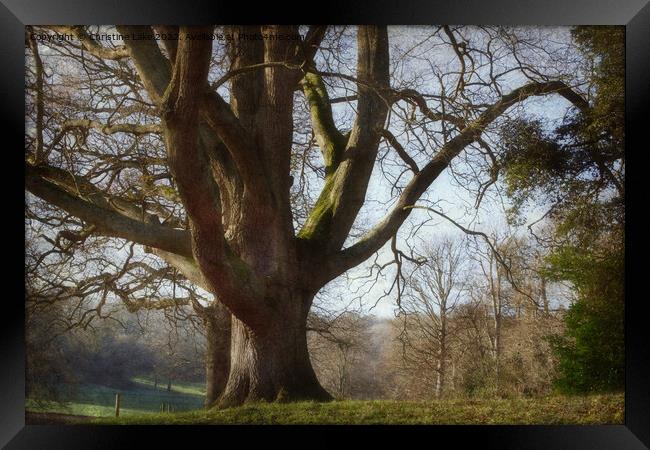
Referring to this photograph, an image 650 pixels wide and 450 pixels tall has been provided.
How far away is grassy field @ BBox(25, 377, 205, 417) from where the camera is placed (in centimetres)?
495

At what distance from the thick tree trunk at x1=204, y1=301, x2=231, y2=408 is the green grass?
0.54ft

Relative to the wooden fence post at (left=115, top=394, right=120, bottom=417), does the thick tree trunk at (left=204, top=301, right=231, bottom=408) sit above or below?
above

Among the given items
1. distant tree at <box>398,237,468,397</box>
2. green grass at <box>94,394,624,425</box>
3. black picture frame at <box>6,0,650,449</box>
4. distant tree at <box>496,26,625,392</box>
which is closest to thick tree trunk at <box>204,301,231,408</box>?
green grass at <box>94,394,624,425</box>

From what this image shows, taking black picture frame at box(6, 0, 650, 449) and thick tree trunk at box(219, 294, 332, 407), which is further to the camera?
thick tree trunk at box(219, 294, 332, 407)

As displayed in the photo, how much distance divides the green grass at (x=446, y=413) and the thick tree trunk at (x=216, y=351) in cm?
17

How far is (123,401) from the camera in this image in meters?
5.00

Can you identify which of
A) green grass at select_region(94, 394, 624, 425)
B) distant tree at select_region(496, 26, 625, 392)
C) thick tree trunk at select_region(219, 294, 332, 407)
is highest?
distant tree at select_region(496, 26, 625, 392)

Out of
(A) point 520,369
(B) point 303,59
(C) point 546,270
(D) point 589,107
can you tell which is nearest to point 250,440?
(A) point 520,369

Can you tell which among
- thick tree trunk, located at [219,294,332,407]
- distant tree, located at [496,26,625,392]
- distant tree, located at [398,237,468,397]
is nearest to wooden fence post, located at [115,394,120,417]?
thick tree trunk, located at [219,294,332,407]

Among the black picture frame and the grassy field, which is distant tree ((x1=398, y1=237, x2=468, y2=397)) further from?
the grassy field
